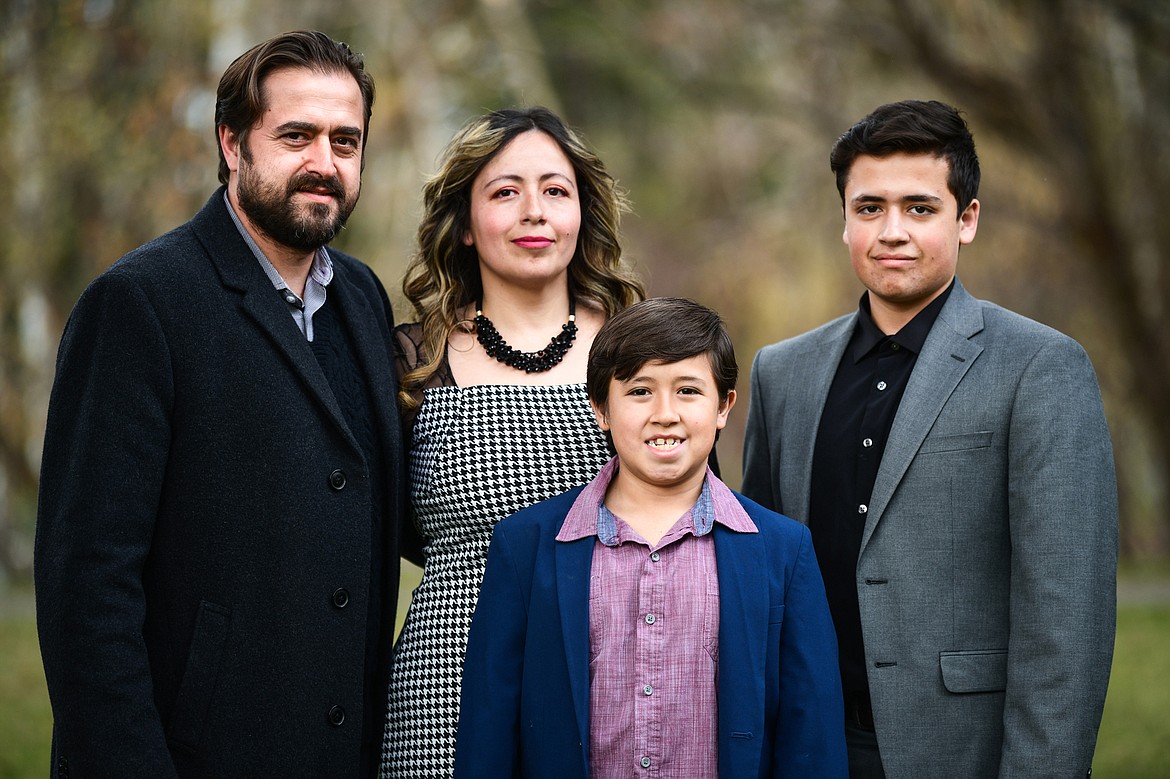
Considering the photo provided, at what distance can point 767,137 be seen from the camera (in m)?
13.6

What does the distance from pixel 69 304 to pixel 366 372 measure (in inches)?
353

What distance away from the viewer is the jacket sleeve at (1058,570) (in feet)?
8.57

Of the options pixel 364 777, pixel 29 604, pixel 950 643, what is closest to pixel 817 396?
pixel 950 643

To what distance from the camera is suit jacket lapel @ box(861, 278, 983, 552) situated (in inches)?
112

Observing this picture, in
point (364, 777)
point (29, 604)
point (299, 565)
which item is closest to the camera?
point (299, 565)

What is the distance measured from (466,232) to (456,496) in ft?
2.55

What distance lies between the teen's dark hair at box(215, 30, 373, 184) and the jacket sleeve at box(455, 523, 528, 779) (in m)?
1.14

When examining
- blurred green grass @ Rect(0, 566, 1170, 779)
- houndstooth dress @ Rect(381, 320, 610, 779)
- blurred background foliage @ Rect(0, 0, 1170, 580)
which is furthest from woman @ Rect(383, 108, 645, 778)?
blurred green grass @ Rect(0, 566, 1170, 779)

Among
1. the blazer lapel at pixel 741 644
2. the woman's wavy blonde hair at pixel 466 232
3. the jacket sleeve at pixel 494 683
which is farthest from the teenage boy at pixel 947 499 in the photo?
the jacket sleeve at pixel 494 683

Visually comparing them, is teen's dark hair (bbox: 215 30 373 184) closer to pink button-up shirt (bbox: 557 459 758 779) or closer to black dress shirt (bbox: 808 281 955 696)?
pink button-up shirt (bbox: 557 459 758 779)

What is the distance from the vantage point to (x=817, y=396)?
10.2 ft

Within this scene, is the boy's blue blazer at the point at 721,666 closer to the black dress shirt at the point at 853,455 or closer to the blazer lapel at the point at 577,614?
the blazer lapel at the point at 577,614

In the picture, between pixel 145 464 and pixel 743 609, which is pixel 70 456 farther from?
pixel 743 609

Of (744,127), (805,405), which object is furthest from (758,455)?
(744,127)
